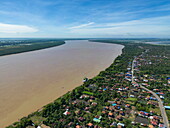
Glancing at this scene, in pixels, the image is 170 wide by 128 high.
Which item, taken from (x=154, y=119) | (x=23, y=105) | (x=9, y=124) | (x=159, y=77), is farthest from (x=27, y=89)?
(x=159, y=77)

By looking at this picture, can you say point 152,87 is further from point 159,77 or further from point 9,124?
point 9,124

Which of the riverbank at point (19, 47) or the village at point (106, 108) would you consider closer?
the village at point (106, 108)

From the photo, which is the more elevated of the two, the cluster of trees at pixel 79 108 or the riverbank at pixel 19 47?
the riverbank at pixel 19 47

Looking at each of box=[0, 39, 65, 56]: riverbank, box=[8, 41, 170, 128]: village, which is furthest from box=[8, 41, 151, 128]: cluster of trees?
box=[0, 39, 65, 56]: riverbank

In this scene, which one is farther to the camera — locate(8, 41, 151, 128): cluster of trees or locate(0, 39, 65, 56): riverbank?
locate(0, 39, 65, 56): riverbank

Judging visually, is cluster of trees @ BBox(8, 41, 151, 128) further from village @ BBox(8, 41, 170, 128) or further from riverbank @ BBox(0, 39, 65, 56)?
riverbank @ BBox(0, 39, 65, 56)

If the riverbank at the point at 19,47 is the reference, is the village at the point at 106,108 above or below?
below

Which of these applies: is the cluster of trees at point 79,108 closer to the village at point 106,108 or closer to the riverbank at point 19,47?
the village at point 106,108

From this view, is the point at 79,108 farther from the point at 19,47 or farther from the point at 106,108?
the point at 19,47

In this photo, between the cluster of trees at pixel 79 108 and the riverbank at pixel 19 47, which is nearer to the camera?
the cluster of trees at pixel 79 108

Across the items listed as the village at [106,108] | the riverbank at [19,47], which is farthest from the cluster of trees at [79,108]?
the riverbank at [19,47]

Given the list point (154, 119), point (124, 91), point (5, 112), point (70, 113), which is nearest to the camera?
point (154, 119)
